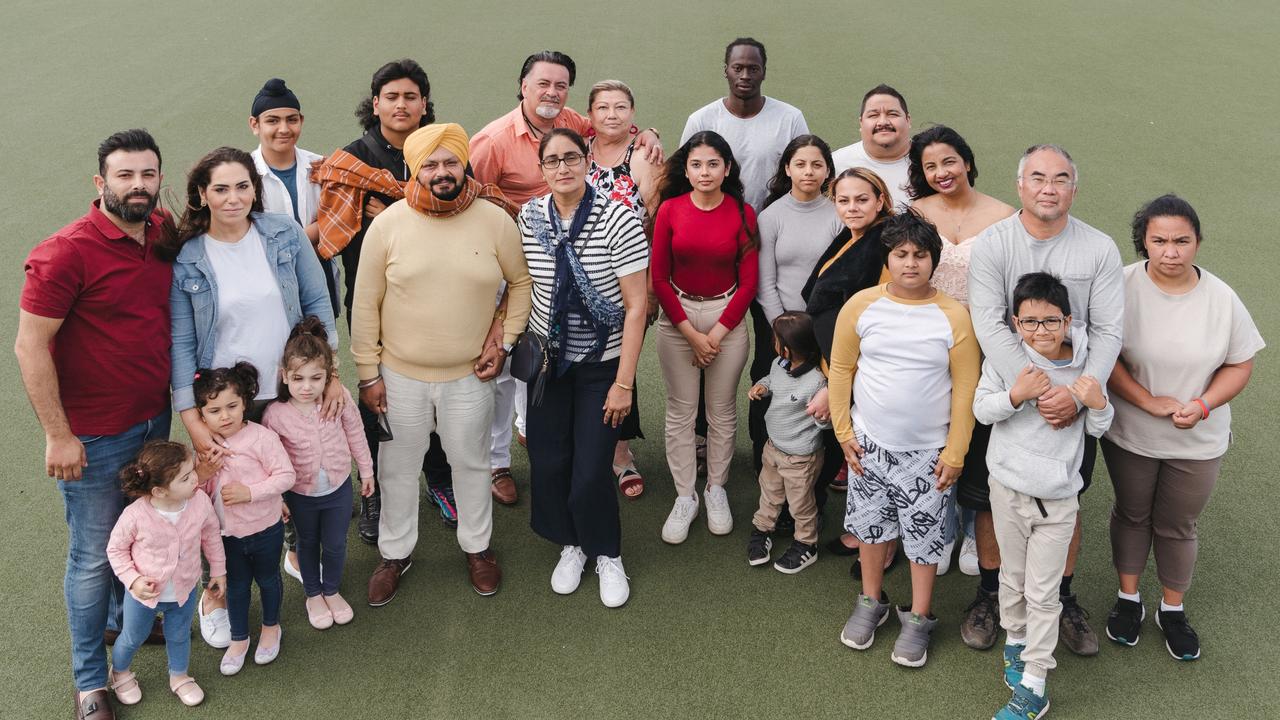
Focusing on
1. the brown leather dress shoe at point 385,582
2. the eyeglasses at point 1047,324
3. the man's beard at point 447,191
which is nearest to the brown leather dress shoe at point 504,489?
the brown leather dress shoe at point 385,582

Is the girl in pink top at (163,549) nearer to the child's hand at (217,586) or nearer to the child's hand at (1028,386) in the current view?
the child's hand at (217,586)

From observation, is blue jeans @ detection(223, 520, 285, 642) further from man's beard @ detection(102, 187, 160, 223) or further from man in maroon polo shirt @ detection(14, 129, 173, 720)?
man's beard @ detection(102, 187, 160, 223)

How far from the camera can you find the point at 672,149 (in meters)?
8.25

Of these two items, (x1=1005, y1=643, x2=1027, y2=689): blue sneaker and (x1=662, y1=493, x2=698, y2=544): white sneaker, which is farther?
(x1=662, y1=493, x2=698, y2=544): white sneaker

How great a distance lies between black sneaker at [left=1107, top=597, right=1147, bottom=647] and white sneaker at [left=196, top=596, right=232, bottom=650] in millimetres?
3433

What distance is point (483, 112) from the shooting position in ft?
29.6

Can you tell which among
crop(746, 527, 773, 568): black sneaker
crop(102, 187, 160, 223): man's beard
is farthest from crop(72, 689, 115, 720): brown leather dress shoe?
crop(746, 527, 773, 568): black sneaker

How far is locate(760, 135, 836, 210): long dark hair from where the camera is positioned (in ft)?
12.7

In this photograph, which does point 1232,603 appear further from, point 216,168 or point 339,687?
point 216,168

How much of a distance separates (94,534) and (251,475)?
1.80 ft

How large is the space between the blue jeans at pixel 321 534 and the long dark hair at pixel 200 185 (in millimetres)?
1038

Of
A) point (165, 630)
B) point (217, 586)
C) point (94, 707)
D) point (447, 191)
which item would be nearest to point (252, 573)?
point (217, 586)

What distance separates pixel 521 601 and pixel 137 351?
5.80 feet

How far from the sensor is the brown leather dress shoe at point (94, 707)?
3232 millimetres
